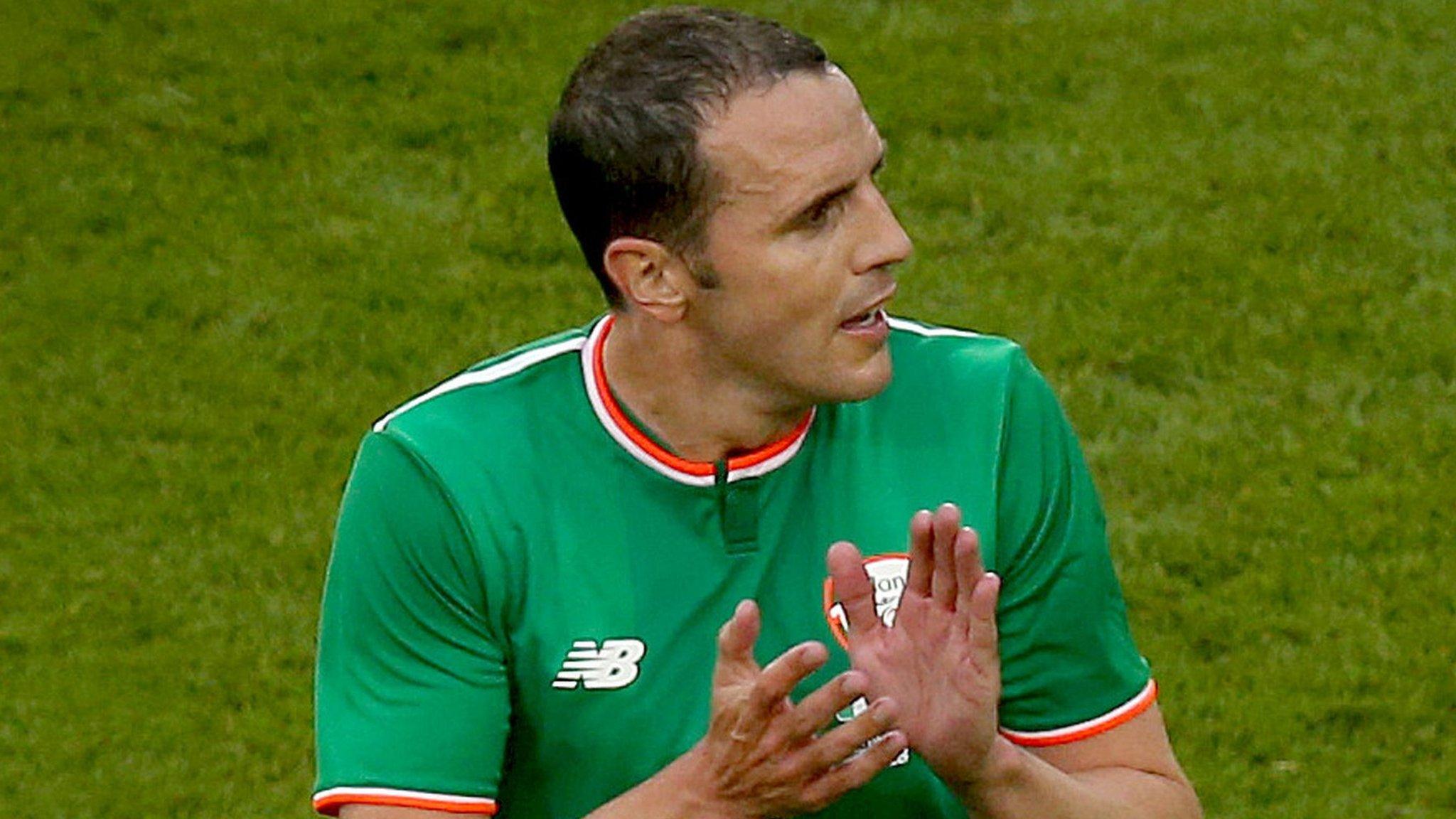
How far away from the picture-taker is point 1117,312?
8.52 m

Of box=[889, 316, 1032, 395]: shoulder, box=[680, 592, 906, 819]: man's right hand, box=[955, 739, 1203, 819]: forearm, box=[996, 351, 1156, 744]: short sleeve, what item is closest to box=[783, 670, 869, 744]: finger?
box=[680, 592, 906, 819]: man's right hand

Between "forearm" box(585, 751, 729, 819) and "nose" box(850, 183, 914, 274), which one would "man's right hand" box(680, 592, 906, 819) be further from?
"nose" box(850, 183, 914, 274)

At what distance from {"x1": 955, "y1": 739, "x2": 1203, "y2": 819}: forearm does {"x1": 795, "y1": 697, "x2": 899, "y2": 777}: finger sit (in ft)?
0.77

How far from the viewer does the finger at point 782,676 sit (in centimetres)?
355

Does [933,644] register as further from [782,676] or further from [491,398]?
[491,398]

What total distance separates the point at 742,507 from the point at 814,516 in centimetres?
12

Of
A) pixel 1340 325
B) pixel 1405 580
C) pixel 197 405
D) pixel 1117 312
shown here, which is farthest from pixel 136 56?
pixel 1405 580

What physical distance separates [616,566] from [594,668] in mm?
151

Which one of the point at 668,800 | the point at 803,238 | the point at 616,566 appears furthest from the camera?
the point at 616,566

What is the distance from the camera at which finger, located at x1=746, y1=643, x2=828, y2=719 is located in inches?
140

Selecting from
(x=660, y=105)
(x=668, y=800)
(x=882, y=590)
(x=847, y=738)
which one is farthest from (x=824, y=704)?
(x=660, y=105)

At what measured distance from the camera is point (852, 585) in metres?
3.68

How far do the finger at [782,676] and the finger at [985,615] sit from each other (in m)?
0.23

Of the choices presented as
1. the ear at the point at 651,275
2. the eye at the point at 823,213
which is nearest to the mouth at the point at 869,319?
the eye at the point at 823,213
